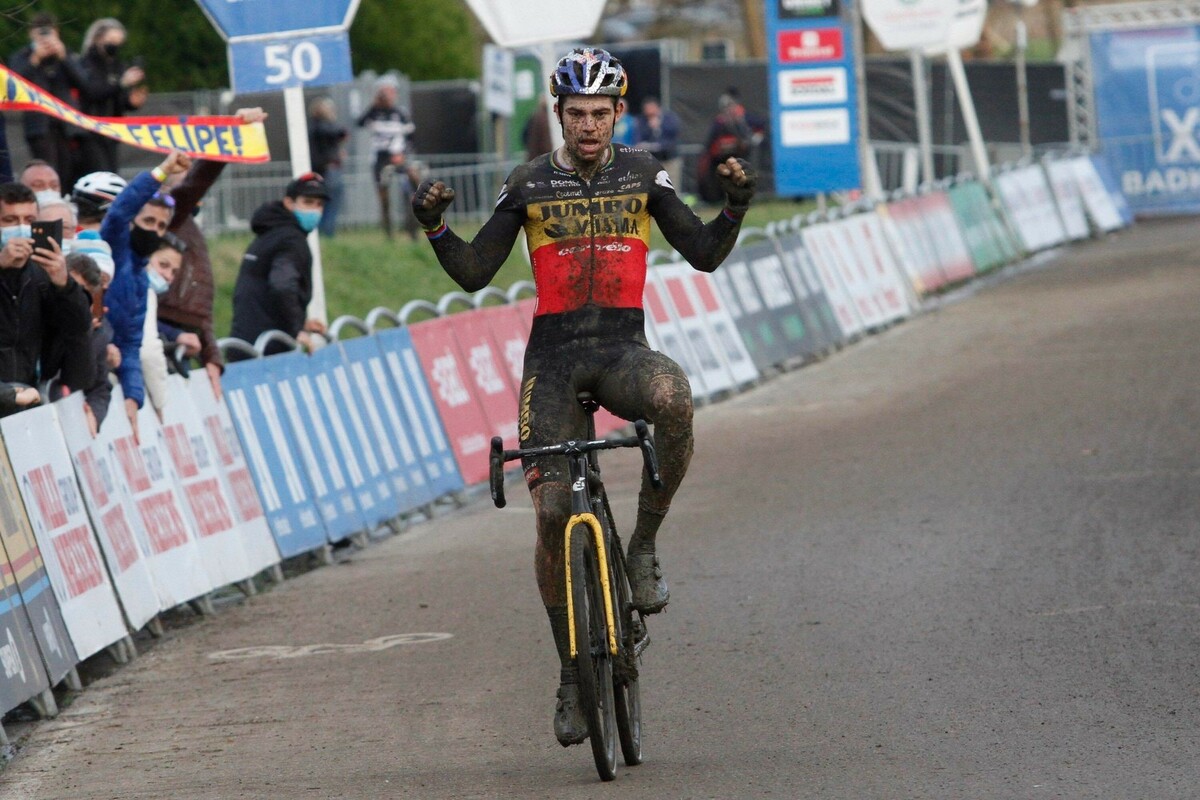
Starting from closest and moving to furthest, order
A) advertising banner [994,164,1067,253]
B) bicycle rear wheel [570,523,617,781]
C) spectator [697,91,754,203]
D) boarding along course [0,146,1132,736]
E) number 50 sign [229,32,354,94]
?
bicycle rear wheel [570,523,617,781] → boarding along course [0,146,1132,736] → number 50 sign [229,32,354,94] → advertising banner [994,164,1067,253] → spectator [697,91,754,203]

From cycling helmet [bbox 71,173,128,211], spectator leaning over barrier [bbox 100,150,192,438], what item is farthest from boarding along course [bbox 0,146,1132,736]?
cycling helmet [bbox 71,173,128,211]

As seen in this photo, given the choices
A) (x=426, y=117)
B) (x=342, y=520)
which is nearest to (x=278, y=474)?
(x=342, y=520)

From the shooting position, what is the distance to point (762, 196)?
1639 inches

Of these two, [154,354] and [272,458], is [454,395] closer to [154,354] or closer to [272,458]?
[272,458]

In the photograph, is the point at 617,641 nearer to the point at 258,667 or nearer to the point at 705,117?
the point at 258,667

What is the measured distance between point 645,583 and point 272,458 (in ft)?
17.7

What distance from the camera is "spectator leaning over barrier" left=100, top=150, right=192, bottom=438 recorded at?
10.8 metres

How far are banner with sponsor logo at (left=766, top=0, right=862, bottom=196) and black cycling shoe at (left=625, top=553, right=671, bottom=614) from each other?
19.1 metres

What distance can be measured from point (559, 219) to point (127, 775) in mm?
2622

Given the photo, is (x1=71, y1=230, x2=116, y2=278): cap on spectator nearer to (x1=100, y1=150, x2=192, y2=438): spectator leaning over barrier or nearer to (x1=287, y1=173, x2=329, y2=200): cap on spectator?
(x1=100, y1=150, x2=192, y2=438): spectator leaning over barrier

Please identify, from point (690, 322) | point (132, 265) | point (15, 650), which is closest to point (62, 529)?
point (15, 650)

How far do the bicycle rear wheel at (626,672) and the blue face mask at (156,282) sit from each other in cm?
494

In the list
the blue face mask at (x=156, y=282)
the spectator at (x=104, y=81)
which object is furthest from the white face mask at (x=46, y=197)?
the spectator at (x=104, y=81)

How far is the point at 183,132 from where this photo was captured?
11.4 meters
